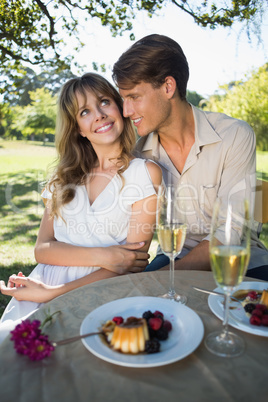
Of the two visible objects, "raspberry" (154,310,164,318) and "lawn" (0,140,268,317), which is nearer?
"raspberry" (154,310,164,318)

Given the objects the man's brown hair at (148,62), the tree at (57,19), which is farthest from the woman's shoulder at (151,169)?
the tree at (57,19)

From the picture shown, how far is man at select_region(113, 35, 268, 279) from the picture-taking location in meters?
2.47

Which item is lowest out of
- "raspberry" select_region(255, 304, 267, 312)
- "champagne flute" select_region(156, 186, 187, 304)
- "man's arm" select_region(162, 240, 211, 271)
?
"man's arm" select_region(162, 240, 211, 271)

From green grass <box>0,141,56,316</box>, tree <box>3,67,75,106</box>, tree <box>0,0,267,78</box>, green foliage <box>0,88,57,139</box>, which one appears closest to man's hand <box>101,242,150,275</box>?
green grass <box>0,141,56,316</box>

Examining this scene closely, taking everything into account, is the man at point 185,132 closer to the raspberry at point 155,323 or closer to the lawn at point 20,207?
the lawn at point 20,207

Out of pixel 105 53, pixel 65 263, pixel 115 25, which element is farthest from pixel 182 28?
pixel 65 263

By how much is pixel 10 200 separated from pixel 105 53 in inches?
163

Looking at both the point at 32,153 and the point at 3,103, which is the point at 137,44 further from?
the point at 32,153

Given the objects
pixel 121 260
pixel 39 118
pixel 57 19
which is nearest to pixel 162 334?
pixel 121 260

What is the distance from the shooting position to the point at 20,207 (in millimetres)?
7711

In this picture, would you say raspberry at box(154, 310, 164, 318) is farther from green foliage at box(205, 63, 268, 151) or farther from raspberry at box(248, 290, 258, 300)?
green foliage at box(205, 63, 268, 151)

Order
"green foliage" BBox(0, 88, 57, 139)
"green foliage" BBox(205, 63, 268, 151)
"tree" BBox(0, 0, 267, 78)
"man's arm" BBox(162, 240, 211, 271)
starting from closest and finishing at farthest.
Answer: "man's arm" BBox(162, 240, 211, 271), "tree" BBox(0, 0, 267, 78), "green foliage" BBox(205, 63, 268, 151), "green foliage" BBox(0, 88, 57, 139)

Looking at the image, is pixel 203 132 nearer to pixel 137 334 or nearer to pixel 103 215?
pixel 103 215

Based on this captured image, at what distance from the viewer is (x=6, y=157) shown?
16703 mm
